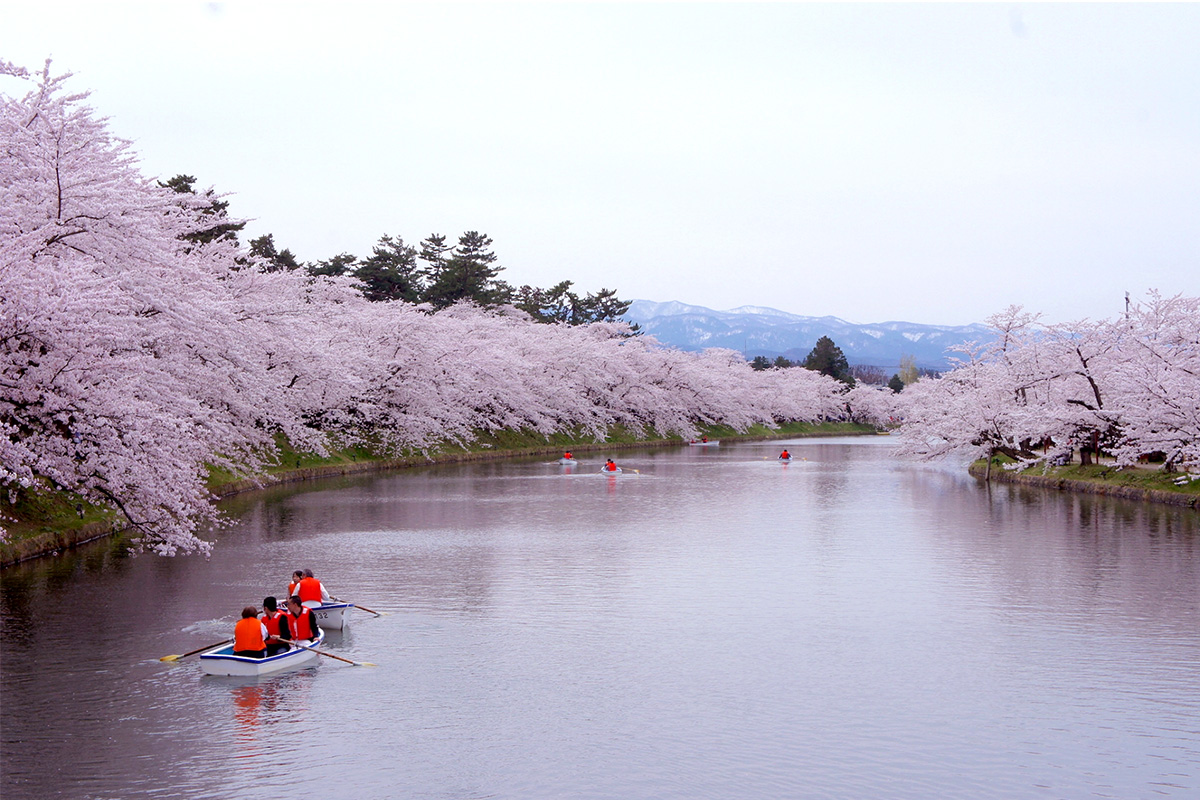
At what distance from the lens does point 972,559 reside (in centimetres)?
2430

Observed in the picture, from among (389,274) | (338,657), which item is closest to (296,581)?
(338,657)

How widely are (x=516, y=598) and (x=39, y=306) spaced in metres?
9.56

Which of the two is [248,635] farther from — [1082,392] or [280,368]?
[1082,392]

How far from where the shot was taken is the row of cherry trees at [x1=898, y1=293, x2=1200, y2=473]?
1328 inches

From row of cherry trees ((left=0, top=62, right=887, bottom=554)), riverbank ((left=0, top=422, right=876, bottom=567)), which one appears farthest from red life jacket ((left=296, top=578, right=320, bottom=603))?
riverbank ((left=0, top=422, right=876, bottom=567))

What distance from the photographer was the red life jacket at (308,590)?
17.0 metres

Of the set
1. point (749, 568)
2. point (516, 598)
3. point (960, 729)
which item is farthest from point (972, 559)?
point (960, 729)

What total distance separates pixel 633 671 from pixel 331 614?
5.48 meters

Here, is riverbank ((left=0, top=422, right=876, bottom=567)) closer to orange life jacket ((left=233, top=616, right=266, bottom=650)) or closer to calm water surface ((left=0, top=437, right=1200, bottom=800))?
calm water surface ((left=0, top=437, right=1200, bottom=800))

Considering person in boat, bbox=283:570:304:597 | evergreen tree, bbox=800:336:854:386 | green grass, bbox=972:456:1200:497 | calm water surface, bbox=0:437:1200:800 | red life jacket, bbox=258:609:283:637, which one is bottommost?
calm water surface, bbox=0:437:1200:800

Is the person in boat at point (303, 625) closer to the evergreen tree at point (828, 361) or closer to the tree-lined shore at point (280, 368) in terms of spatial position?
the tree-lined shore at point (280, 368)

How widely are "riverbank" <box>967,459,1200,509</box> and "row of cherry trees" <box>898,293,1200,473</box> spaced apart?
2.22 ft

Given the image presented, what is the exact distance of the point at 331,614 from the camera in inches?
672

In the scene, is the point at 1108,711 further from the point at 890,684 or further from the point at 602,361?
the point at 602,361
